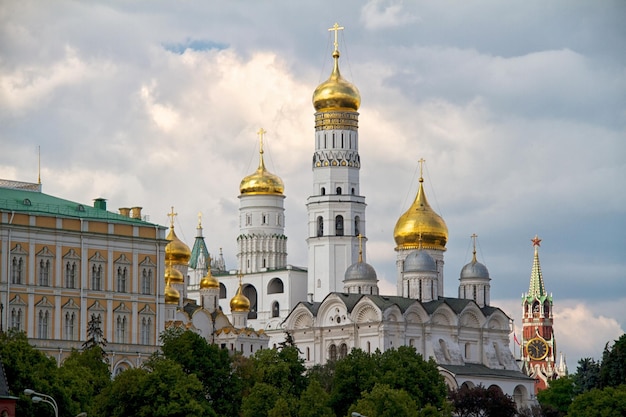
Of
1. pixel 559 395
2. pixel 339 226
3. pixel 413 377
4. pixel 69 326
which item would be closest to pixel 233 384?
pixel 413 377

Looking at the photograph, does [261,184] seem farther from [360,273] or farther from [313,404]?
[313,404]

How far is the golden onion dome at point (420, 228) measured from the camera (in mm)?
130500

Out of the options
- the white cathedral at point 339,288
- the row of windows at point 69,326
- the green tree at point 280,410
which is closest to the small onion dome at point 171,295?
the white cathedral at point 339,288

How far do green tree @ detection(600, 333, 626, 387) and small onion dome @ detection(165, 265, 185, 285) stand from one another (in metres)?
36.3

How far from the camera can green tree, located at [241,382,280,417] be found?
79.0m

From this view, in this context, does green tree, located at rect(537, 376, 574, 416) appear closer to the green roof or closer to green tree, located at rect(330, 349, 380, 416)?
the green roof

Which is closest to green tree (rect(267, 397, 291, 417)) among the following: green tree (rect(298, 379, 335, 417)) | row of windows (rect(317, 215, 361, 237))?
green tree (rect(298, 379, 335, 417))

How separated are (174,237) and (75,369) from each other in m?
51.3

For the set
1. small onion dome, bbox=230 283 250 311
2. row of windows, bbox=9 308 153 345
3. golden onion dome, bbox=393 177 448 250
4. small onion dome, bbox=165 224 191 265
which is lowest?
row of windows, bbox=9 308 153 345

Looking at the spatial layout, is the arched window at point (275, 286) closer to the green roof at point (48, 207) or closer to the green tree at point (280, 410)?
the green roof at point (48, 207)

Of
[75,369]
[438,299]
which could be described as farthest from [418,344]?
[75,369]

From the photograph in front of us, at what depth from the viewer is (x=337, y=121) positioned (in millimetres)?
130750

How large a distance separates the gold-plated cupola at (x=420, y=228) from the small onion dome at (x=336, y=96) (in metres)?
7.99

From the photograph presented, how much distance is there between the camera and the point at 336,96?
130125mm
